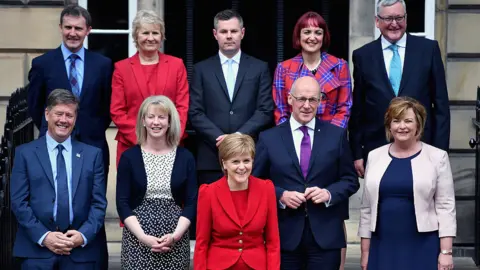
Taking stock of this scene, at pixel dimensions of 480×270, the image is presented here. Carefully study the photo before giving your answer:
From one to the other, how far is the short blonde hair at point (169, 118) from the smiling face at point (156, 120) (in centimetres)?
2

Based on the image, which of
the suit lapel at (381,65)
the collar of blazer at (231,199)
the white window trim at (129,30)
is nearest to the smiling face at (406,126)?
the suit lapel at (381,65)

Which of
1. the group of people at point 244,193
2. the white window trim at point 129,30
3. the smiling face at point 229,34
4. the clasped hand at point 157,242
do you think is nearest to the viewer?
the group of people at point 244,193

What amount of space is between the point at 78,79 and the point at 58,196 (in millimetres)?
1164

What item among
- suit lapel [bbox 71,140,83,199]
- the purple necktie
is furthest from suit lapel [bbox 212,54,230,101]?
suit lapel [bbox 71,140,83,199]

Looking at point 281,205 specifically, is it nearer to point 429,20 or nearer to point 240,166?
point 240,166

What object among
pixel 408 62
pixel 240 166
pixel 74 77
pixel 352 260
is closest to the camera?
pixel 240 166

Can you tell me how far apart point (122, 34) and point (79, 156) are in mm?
2933

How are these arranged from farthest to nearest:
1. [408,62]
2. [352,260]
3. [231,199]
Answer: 1. [352,260]
2. [408,62]
3. [231,199]

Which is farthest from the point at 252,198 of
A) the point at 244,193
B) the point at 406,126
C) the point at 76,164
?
the point at 76,164

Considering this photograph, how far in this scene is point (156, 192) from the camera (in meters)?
7.39

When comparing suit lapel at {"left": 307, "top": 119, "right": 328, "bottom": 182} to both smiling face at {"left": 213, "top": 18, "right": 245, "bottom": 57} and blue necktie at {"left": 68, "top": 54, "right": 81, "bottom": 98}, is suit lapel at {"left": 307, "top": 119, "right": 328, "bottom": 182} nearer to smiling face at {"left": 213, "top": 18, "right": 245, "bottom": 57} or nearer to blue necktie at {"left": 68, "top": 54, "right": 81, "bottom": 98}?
smiling face at {"left": 213, "top": 18, "right": 245, "bottom": 57}

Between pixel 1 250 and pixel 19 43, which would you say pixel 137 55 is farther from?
pixel 19 43

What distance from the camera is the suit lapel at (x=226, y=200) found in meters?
7.02

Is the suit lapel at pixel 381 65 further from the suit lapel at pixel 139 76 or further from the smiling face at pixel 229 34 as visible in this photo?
the suit lapel at pixel 139 76
